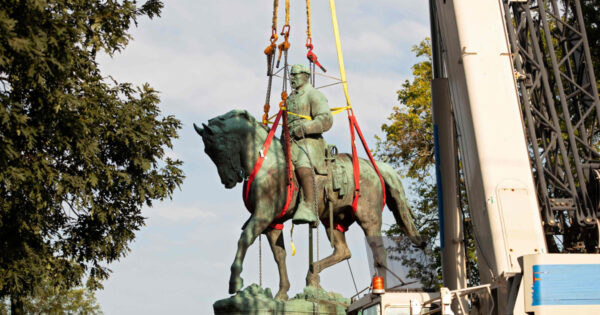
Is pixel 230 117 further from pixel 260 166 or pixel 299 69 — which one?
pixel 299 69

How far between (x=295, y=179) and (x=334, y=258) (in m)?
1.63

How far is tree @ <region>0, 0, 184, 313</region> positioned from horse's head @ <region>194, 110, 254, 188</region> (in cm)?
281

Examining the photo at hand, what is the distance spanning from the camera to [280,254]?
1542cm

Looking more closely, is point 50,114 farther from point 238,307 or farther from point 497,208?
point 497,208

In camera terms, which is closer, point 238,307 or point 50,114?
point 238,307

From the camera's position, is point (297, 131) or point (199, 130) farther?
point (297, 131)

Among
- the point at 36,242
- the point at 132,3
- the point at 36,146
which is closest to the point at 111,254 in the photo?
the point at 36,242

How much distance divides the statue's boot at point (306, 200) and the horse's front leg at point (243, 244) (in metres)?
0.56

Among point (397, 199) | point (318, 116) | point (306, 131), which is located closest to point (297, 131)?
point (306, 131)

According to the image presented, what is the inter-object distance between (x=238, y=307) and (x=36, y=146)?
19.8 feet

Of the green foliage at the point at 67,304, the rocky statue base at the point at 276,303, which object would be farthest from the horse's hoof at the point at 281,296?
the green foliage at the point at 67,304

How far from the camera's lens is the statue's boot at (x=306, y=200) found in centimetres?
1492

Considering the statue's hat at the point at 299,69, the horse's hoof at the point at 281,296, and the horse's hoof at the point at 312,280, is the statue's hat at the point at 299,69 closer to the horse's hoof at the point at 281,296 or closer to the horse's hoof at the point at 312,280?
the horse's hoof at the point at 312,280

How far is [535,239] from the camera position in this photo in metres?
8.95
